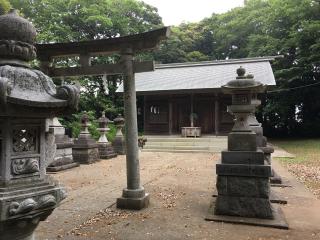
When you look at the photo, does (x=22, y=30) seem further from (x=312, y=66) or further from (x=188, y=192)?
(x=312, y=66)

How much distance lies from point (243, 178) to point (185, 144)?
42.7 feet

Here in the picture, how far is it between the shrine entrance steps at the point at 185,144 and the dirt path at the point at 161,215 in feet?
27.3

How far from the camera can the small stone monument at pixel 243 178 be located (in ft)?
17.4

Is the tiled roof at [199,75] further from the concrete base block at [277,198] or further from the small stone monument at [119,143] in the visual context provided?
the concrete base block at [277,198]

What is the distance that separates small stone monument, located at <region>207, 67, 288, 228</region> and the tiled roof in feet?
46.1


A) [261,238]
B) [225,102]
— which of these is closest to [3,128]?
[261,238]

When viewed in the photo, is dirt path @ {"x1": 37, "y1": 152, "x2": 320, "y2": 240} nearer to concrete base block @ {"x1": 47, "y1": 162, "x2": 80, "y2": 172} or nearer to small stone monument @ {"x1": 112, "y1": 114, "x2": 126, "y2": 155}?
concrete base block @ {"x1": 47, "y1": 162, "x2": 80, "y2": 172}

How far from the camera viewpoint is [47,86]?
2945 mm

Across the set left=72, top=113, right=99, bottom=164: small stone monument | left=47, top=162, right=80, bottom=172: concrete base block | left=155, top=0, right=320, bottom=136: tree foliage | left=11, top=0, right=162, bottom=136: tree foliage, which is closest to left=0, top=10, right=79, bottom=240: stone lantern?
left=47, top=162, right=80, bottom=172: concrete base block

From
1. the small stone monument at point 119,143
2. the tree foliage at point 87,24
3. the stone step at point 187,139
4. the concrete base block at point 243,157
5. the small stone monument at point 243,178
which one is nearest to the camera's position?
the small stone monument at point 243,178

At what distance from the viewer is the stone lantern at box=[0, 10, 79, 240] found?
263 cm

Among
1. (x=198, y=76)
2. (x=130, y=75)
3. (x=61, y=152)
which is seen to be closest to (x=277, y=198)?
(x=130, y=75)

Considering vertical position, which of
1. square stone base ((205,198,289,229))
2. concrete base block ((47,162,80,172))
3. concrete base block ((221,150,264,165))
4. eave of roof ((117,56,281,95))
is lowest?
square stone base ((205,198,289,229))

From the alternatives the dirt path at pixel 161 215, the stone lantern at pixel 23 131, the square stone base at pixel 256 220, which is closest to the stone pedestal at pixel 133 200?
the dirt path at pixel 161 215
